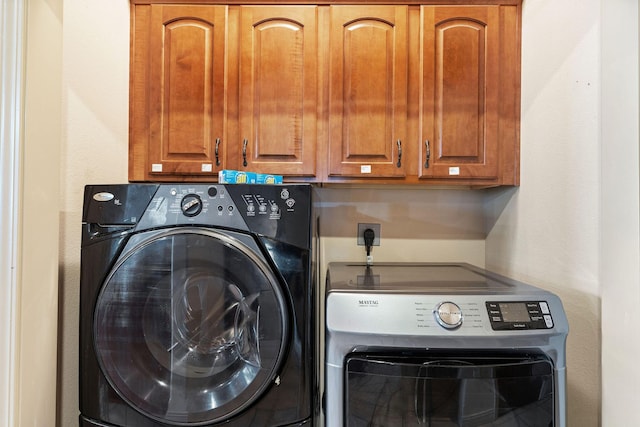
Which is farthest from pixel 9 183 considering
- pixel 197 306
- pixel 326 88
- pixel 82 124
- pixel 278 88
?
pixel 326 88

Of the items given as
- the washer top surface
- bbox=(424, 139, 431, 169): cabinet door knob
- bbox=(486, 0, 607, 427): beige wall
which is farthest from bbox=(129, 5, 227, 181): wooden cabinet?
bbox=(486, 0, 607, 427): beige wall

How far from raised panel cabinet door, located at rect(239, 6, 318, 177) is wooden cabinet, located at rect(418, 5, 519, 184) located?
464mm

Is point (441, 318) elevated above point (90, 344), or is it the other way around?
point (441, 318)

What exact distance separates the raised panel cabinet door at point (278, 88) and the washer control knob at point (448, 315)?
75 cm

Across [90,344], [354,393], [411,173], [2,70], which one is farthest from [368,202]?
[2,70]

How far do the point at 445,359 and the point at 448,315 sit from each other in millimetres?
118

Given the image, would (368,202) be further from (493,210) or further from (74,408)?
(74,408)

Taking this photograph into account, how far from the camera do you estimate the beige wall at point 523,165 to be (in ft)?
3.14

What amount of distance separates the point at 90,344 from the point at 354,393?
0.78m

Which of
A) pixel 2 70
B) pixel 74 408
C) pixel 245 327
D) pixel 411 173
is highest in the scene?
pixel 2 70

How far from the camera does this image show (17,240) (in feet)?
2.86

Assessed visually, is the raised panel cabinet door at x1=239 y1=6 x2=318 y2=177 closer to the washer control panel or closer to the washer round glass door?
the washer round glass door

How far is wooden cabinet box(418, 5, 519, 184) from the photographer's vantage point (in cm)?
142

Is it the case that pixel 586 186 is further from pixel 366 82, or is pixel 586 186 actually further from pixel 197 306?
pixel 197 306
